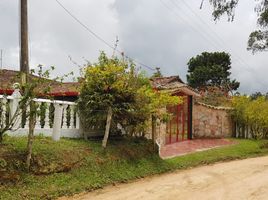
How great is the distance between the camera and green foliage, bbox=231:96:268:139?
26250 millimetres

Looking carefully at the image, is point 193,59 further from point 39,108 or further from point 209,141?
point 39,108

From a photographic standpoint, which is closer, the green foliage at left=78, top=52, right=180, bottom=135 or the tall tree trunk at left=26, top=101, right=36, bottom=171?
the tall tree trunk at left=26, top=101, right=36, bottom=171

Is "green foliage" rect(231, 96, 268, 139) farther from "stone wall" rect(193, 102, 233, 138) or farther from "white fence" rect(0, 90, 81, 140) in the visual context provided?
"white fence" rect(0, 90, 81, 140)

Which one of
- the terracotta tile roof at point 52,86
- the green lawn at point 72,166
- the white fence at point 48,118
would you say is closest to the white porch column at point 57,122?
the white fence at point 48,118

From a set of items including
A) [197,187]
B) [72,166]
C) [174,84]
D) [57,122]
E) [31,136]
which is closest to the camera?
[31,136]

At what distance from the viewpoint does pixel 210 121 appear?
25562 mm

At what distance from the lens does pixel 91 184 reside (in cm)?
991

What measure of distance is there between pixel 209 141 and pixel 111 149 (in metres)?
12.1

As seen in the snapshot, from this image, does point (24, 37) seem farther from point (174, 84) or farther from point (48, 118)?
point (174, 84)

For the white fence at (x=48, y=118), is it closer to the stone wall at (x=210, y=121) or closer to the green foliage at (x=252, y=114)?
the stone wall at (x=210, y=121)

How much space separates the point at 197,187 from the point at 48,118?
4690 millimetres

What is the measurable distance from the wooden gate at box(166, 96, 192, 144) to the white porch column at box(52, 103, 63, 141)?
8.96 m

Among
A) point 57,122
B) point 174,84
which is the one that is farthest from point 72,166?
point 174,84

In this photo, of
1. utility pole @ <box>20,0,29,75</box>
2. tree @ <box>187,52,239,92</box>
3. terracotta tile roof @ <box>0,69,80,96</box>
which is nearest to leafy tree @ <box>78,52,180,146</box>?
terracotta tile roof @ <box>0,69,80,96</box>
